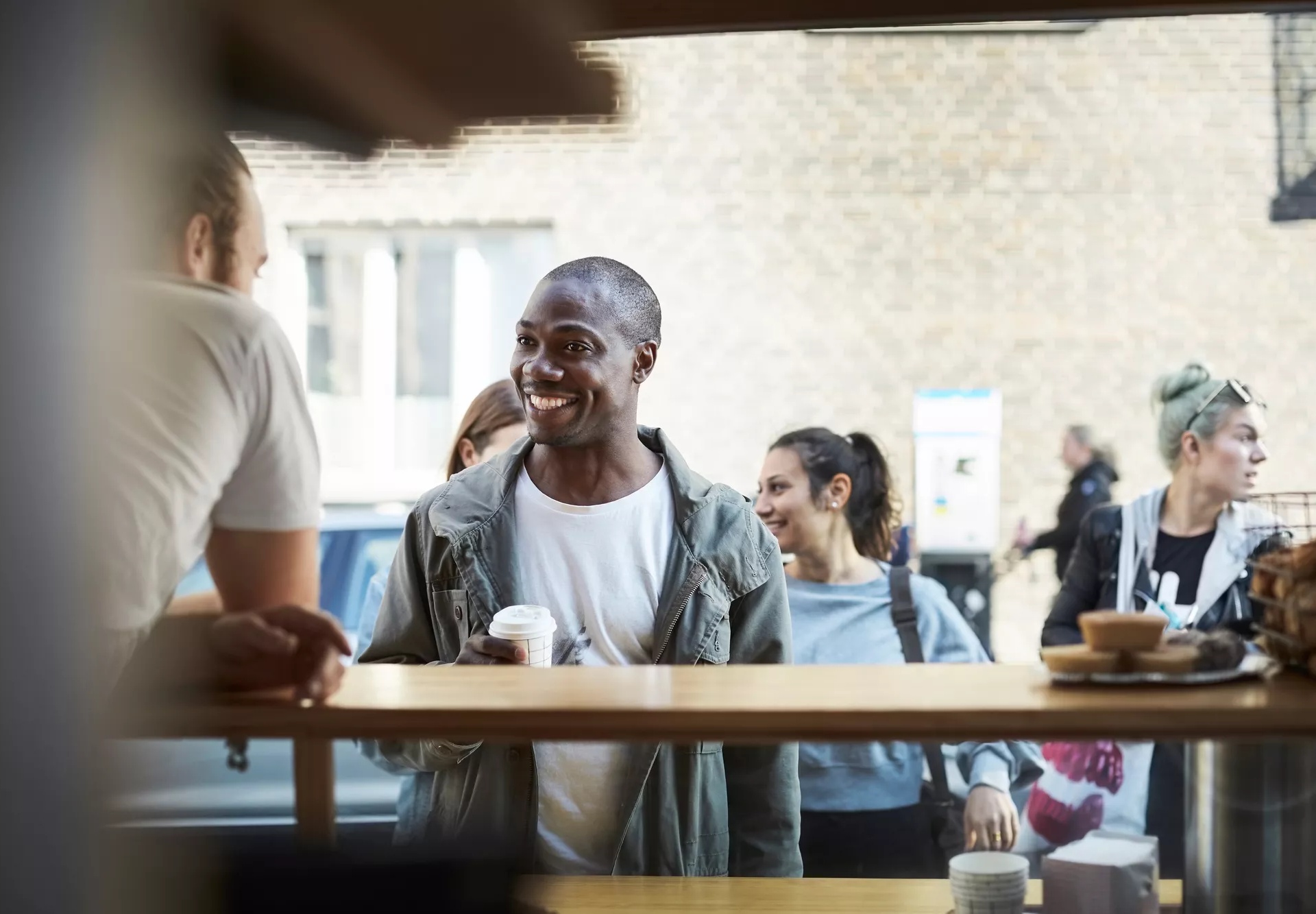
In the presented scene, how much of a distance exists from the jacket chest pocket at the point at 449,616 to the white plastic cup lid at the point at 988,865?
0.84m

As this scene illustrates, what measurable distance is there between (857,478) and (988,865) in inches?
50.0

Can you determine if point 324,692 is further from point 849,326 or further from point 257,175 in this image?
point 849,326

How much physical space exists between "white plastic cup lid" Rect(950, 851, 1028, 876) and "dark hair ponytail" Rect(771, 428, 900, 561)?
1072 millimetres

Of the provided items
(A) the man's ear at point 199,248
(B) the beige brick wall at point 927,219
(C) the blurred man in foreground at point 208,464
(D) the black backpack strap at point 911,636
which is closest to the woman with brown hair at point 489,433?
(B) the beige brick wall at point 927,219

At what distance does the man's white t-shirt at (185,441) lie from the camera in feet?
3.23

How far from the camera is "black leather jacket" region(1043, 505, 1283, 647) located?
1.63 meters

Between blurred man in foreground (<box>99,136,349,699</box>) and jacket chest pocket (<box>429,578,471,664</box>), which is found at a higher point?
blurred man in foreground (<box>99,136,349,699</box>)

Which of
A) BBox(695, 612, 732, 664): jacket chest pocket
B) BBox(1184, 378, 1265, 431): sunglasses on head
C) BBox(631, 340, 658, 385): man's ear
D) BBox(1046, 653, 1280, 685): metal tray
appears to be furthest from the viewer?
BBox(1184, 378, 1265, 431): sunglasses on head

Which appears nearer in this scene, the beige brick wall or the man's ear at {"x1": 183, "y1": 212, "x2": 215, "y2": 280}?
the man's ear at {"x1": 183, "y1": 212, "x2": 215, "y2": 280}

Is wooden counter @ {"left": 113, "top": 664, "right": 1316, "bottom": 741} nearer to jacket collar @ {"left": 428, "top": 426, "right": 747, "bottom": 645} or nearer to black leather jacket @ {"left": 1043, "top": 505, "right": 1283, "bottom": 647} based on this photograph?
black leather jacket @ {"left": 1043, "top": 505, "right": 1283, "bottom": 647}

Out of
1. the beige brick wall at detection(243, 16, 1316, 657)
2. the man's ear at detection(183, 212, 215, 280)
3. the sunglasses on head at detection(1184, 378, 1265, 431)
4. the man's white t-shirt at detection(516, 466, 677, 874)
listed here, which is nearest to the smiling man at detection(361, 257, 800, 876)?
the man's white t-shirt at detection(516, 466, 677, 874)

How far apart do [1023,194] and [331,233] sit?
4.48m

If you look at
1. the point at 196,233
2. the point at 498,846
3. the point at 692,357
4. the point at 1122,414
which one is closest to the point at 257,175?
the point at 196,233

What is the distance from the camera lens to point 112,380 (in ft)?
3.18
